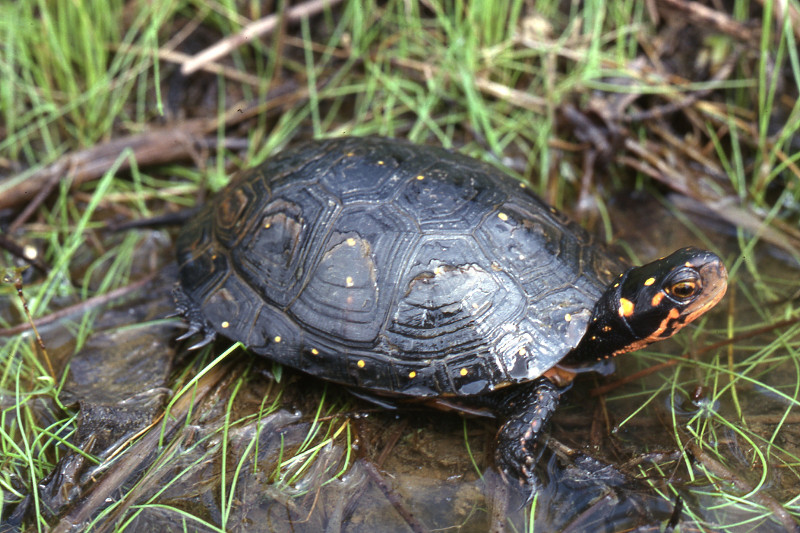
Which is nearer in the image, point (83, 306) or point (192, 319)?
point (192, 319)

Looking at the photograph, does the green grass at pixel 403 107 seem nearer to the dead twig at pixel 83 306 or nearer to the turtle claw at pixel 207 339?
the dead twig at pixel 83 306

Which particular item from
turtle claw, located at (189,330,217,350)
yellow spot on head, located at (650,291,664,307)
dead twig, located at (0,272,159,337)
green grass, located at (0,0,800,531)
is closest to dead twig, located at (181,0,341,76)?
green grass, located at (0,0,800,531)

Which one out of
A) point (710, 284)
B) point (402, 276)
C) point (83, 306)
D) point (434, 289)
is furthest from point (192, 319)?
point (710, 284)

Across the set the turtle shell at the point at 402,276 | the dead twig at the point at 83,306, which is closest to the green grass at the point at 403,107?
the dead twig at the point at 83,306

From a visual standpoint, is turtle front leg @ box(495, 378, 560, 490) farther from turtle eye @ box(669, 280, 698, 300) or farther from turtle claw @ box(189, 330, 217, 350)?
turtle claw @ box(189, 330, 217, 350)

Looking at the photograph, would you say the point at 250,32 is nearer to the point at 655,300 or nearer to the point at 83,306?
the point at 83,306

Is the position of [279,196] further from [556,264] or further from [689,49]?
[689,49]

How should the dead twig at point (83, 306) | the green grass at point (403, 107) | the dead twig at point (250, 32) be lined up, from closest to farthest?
the dead twig at point (83, 306) < the green grass at point (403, 107) < the dead twig at point (250, 32)
